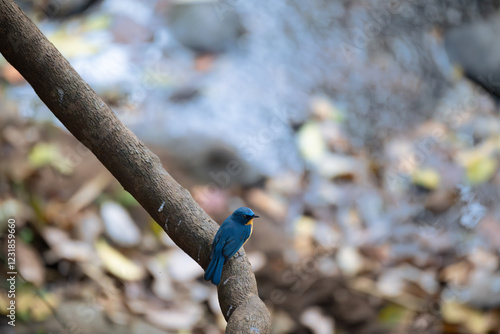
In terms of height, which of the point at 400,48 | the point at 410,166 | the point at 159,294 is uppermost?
the point at 400,48

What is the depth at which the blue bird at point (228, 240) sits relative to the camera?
637mm

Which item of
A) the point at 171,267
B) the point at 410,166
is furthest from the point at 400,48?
the point at 171,267

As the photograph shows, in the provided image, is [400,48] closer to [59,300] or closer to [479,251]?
[479,251]

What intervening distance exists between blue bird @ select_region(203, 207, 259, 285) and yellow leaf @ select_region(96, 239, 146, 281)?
0.65m

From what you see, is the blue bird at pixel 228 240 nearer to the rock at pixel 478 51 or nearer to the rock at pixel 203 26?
the rock at pixel 203 26

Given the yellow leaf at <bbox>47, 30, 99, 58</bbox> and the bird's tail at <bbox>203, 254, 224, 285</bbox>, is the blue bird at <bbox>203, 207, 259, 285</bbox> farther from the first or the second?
the yellow leaf at <bbox>47, 30, 99, 58</bbox>

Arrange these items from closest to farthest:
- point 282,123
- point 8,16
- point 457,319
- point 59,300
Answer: point 8,16 < point 59,300 < point 457,319 < point 282,123

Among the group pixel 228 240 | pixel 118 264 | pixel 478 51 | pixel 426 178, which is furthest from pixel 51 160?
pixel 478 51

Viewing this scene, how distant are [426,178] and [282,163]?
0.44 m

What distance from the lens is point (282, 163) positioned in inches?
55.9

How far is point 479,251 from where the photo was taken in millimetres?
1431

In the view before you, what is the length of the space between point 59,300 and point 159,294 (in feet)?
0.79

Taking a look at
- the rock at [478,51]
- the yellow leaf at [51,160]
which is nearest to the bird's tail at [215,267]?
the yellow leaf at [51,160]

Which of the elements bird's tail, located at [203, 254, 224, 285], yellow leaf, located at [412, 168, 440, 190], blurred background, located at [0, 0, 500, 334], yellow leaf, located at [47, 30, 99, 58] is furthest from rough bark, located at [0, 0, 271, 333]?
yellow leaf, located at [412, 168, 440, 190]
